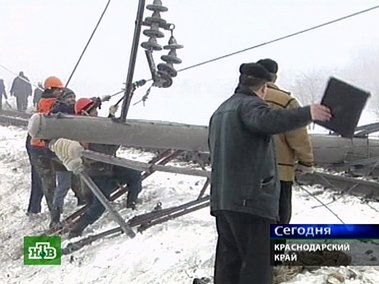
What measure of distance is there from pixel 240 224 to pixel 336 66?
153 feet

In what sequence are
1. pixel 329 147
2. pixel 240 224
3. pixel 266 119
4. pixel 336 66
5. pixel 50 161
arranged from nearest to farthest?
pixel 266 119 < pixel 240 224 < pixel 329 147 < pixel 50 161 < pixel 336 66

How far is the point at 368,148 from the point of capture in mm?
7469

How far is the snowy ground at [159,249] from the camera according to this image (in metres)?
5.80

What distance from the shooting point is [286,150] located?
4.98 meters

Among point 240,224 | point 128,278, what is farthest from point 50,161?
point 240,224

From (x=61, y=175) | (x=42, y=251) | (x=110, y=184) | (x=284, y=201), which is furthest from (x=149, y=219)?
(x=284, y=201)

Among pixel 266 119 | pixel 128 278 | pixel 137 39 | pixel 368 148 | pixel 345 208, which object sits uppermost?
pixel 137 39

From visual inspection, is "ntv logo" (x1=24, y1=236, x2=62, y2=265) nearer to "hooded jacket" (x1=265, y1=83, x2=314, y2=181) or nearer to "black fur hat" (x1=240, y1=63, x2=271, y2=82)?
"hooded jacket" (x1=265, y1=83, x2=314, y2=181)

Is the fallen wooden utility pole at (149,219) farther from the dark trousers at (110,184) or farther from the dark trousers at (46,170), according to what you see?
the dark trousers at (46,170)

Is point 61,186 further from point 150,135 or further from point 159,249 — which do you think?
point 159,249

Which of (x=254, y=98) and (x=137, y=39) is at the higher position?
(x=137, y=39)

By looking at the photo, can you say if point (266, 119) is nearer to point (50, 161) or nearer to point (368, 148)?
point (368, 148)

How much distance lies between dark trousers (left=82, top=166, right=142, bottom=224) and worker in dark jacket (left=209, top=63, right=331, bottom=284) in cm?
345

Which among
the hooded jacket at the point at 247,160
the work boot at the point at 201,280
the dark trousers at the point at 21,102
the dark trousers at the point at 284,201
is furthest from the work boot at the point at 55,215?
the dark trousers at the point at 21,102
